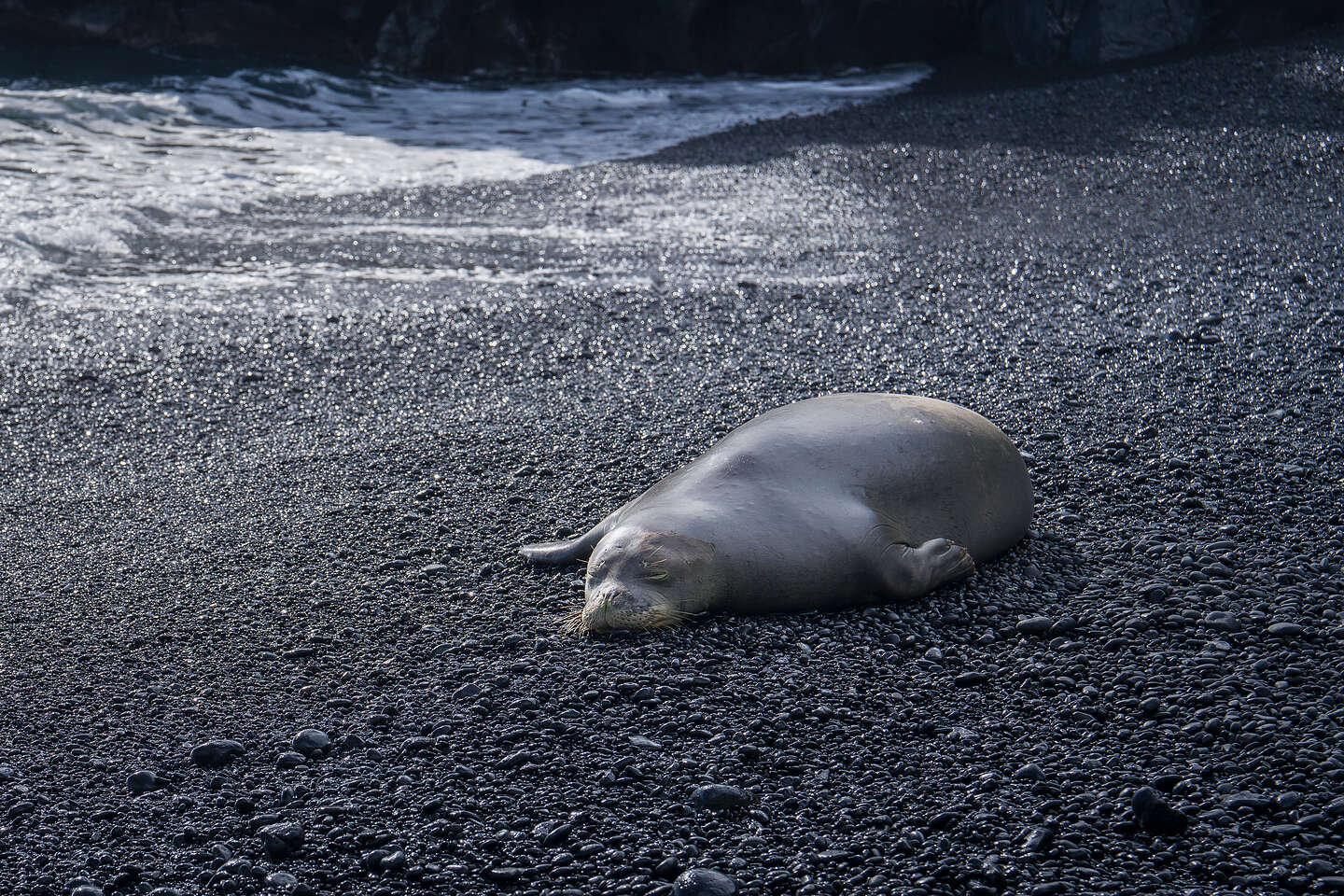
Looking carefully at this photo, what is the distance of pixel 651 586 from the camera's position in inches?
124

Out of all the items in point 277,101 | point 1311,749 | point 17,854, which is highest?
point 277,101

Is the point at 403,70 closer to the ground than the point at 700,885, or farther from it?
farther from it

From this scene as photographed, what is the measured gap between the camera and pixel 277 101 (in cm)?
1290

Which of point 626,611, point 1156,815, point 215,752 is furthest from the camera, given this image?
point 626,611

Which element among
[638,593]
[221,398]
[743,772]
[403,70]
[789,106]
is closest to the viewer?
[743,772]

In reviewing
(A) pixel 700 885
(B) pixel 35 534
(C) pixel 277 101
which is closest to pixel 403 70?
(C) pixel 277 101

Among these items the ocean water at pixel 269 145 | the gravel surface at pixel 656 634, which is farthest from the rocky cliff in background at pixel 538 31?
the gravel surface at pixel 656 634

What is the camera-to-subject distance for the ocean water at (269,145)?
7164 millimetres

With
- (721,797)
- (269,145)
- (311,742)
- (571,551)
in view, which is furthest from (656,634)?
(269,145)

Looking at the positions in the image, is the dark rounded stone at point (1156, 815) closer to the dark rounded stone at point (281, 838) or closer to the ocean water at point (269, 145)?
the dark rounded stone at point (281, 838)

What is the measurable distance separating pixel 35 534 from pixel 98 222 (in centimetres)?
470

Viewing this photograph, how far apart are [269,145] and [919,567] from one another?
922 centimetres

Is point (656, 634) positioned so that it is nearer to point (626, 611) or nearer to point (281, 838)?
point (626, 611)

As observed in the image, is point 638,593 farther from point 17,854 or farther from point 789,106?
point 789,106
